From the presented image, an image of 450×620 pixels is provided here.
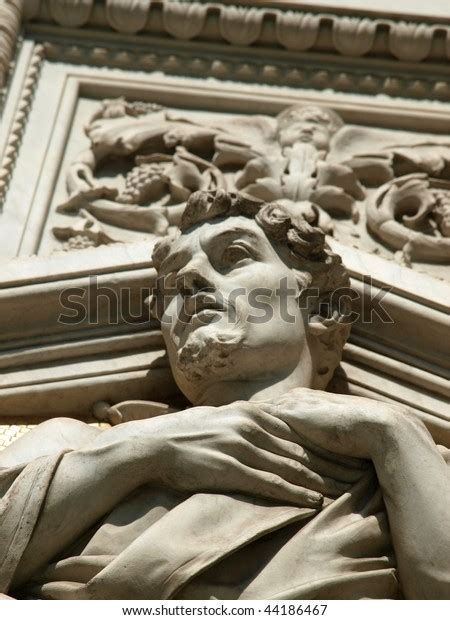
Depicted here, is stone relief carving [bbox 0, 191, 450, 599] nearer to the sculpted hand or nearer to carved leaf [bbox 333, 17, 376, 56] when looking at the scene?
the sculpted hand

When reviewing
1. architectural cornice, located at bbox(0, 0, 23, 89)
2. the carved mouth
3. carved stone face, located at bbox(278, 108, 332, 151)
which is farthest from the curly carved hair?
architectural cornice, located at bbox(0, 0, 23, 89)

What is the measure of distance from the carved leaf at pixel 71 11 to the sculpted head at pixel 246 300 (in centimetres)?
153

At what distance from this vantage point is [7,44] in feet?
13.1

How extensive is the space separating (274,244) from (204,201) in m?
0.20

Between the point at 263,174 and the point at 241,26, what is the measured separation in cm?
80

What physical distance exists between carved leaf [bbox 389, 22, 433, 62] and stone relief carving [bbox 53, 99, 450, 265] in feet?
1.23

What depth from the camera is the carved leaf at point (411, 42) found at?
419 cm

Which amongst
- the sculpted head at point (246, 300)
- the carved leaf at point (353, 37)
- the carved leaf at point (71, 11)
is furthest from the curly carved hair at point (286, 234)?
the carved leaf at point (71, 11)

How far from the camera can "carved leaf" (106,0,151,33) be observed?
167 inches

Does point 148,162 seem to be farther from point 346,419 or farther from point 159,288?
point 346,419

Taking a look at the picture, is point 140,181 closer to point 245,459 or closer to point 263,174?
point 263,174

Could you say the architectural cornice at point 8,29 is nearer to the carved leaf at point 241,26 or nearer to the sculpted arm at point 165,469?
the carved leaf at point 241,26

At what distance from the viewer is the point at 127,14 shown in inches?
167

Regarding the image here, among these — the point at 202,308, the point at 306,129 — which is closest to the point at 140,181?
the point at 306,129
